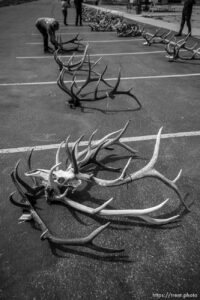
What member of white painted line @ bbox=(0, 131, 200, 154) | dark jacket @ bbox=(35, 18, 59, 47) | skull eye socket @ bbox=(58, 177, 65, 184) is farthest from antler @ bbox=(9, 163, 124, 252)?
dark jacket @ bbox=(35, 18, 59, 47)

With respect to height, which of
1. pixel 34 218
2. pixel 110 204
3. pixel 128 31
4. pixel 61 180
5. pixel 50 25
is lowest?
pixel 110 204

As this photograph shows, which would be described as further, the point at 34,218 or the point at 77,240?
the point at 34,218

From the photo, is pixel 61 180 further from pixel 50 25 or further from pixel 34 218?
pixel 50 25

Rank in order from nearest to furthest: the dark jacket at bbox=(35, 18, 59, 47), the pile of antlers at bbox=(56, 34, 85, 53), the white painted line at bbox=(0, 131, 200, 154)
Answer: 1. the white painted line at bbox=(0, 131, 200, 154)
2. the dark jacket at bbox=(35, 18, 59, 47)
3. the pile of antlers at bbox=(56, 34, 85, 53)

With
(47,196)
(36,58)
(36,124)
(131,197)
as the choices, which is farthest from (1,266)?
(36,58)

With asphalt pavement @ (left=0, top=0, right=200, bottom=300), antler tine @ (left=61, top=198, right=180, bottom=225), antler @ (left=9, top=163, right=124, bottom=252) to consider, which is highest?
antler tine @ (left=61, top=198, right=180, bottom=225)

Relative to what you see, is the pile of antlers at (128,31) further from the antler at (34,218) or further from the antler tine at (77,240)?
the antler tine at (77,240)

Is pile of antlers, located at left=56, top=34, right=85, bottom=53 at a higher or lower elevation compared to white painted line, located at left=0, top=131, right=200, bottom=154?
higher

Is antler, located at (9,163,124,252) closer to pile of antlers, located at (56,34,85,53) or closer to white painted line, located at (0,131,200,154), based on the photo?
white painted line, located at (0,131,200,154)

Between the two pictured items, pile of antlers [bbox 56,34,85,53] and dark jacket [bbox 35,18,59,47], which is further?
pile of antlers [bbox 56,34,85,53]

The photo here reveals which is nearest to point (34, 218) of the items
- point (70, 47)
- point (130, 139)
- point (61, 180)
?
point (61, 180)

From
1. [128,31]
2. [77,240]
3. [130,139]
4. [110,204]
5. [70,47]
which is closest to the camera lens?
[77,240]

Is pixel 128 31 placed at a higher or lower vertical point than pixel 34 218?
higher

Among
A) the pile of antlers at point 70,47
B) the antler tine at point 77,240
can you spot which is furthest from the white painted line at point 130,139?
the pile of antlers at point 70,47
